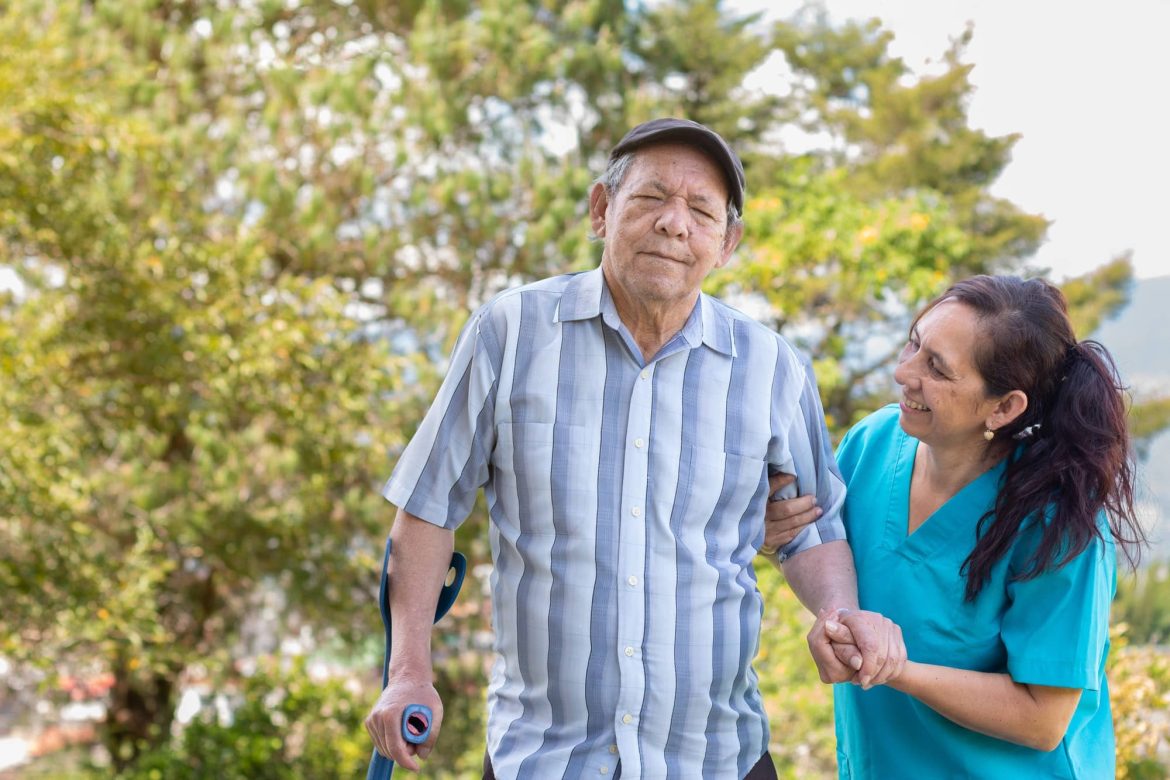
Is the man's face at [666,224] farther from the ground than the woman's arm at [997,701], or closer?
farther from the ground

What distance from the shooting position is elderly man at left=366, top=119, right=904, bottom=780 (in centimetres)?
156

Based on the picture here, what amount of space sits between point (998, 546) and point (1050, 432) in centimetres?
18

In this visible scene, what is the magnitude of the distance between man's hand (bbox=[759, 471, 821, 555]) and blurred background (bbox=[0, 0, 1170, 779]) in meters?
2.52

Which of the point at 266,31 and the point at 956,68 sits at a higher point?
the point at 956,68

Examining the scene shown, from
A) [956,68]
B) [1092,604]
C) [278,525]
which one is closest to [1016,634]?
[1092,604]

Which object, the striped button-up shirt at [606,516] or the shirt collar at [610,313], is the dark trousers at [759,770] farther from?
the shirt collar at [610,313]

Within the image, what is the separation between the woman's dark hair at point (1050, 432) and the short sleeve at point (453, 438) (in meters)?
0.68

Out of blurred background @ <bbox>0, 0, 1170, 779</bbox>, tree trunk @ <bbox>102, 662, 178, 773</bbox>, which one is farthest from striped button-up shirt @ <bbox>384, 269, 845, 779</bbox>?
tree trunk @ <bbox>102, 662, 178, 773</bbox>

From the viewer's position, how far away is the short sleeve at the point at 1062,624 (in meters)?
1.52

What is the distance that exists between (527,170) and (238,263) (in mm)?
1996

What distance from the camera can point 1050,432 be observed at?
1.63m

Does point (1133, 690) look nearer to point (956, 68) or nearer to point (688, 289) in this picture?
point (688, 289)

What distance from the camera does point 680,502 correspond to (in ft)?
5.25

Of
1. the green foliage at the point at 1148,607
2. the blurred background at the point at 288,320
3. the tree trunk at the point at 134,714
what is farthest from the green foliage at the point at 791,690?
the tree trunk at the point at 134,714
